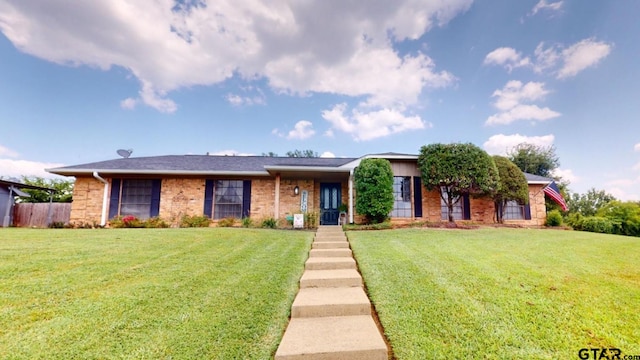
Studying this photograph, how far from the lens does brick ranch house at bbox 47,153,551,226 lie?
1034 cm

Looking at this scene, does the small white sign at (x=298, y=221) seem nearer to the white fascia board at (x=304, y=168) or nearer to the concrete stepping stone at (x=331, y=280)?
the white fascia board at (x=304, y=168)

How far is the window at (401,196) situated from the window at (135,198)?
31.9 ft

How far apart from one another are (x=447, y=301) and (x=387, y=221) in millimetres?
6429

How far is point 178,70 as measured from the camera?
38.5ft

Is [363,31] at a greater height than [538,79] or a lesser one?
greater

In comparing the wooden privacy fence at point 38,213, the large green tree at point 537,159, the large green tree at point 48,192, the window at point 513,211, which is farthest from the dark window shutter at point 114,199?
the large green tree at point 537,159

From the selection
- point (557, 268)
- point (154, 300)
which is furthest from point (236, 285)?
point (557, 268)

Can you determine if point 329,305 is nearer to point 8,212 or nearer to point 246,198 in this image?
point 246,198

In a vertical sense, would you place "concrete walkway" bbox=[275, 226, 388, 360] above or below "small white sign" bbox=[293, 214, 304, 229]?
below

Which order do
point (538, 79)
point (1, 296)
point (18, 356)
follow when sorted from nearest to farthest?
point (18, 356), point (1, 296), point (538, 79)

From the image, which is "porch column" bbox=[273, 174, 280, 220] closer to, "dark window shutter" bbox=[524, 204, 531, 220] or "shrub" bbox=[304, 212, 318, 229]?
"shrub" bbox=[304, 212, 318, 229]

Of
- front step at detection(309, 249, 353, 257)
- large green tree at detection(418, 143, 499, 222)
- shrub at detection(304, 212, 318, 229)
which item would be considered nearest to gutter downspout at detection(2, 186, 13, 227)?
shrub at detection(304, 212, 318, 229)

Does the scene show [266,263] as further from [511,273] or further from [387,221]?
[387,221]

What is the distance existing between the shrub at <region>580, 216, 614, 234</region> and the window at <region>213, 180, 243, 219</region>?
1465cm
